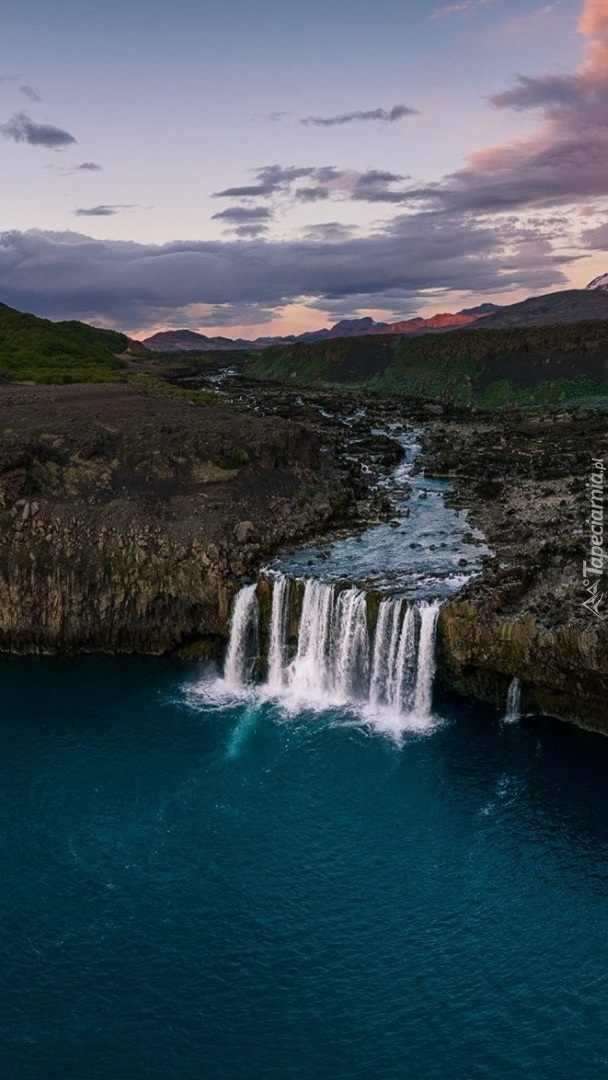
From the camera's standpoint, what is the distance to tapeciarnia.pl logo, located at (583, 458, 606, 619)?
154ft

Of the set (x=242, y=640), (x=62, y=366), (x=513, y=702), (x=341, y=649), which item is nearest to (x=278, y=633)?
(x=242, y=640)

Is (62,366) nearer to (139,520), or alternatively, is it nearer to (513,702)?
(139,520)

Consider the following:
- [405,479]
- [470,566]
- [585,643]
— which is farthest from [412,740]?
[405,479]

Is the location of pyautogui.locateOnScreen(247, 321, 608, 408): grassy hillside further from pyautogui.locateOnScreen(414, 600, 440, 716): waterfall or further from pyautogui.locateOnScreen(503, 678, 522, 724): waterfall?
pyautogui.locateOnScreen(503, 678, 522, 724): waterfall

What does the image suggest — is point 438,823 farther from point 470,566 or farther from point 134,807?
point 470,566

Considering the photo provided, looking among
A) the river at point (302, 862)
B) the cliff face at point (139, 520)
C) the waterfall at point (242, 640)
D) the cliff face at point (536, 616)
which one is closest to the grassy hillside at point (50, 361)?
the cliff face at point (139, 520)

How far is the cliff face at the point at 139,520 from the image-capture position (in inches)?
2323

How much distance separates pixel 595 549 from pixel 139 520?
33.9 meters

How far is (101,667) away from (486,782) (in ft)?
93.8

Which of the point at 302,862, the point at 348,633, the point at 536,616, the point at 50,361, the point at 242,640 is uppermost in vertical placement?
the point at 50,361

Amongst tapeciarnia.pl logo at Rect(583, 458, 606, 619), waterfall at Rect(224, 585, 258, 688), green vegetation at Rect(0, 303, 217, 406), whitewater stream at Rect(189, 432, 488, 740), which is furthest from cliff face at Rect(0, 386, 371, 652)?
green vegetation at Rect(0, 303, 217, 406)

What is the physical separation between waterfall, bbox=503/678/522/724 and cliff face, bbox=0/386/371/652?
68.1 feet

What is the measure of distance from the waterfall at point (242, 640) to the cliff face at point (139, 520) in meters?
1.42

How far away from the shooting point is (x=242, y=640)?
184 ft
